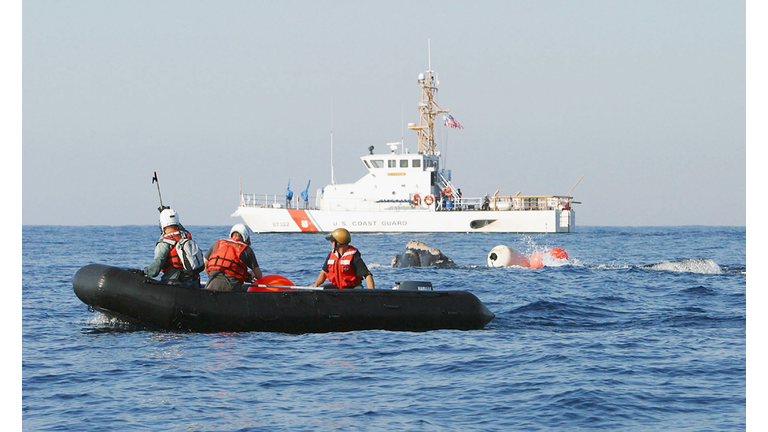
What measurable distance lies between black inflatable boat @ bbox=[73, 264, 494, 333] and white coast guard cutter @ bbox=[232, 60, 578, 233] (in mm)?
36612

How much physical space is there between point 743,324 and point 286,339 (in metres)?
7.12

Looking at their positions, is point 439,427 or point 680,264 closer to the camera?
point 439,427

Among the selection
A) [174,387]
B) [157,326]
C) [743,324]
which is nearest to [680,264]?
[743,324]

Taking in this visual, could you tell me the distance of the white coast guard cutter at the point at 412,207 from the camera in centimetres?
4797

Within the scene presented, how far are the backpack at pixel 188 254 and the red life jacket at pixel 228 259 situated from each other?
20cm

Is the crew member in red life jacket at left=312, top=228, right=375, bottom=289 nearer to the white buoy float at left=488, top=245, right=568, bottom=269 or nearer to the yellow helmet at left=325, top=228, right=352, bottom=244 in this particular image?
the yellow helmet at left=325, top=228, right=352, bottom=244

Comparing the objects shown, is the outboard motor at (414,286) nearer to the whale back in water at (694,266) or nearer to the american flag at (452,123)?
the whale back in water at (694,266)

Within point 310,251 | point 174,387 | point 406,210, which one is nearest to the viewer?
point 174,387

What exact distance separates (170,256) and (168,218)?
54 cm

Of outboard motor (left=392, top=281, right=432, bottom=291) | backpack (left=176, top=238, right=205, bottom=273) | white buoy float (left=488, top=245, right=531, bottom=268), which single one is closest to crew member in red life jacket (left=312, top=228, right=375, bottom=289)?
outboard motor (left=392, top=281, right=432, bottom=291)

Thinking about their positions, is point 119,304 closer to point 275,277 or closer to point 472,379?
point 275,277

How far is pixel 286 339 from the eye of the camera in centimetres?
1037

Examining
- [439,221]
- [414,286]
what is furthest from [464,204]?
[414,286]

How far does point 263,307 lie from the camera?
10531 mm
